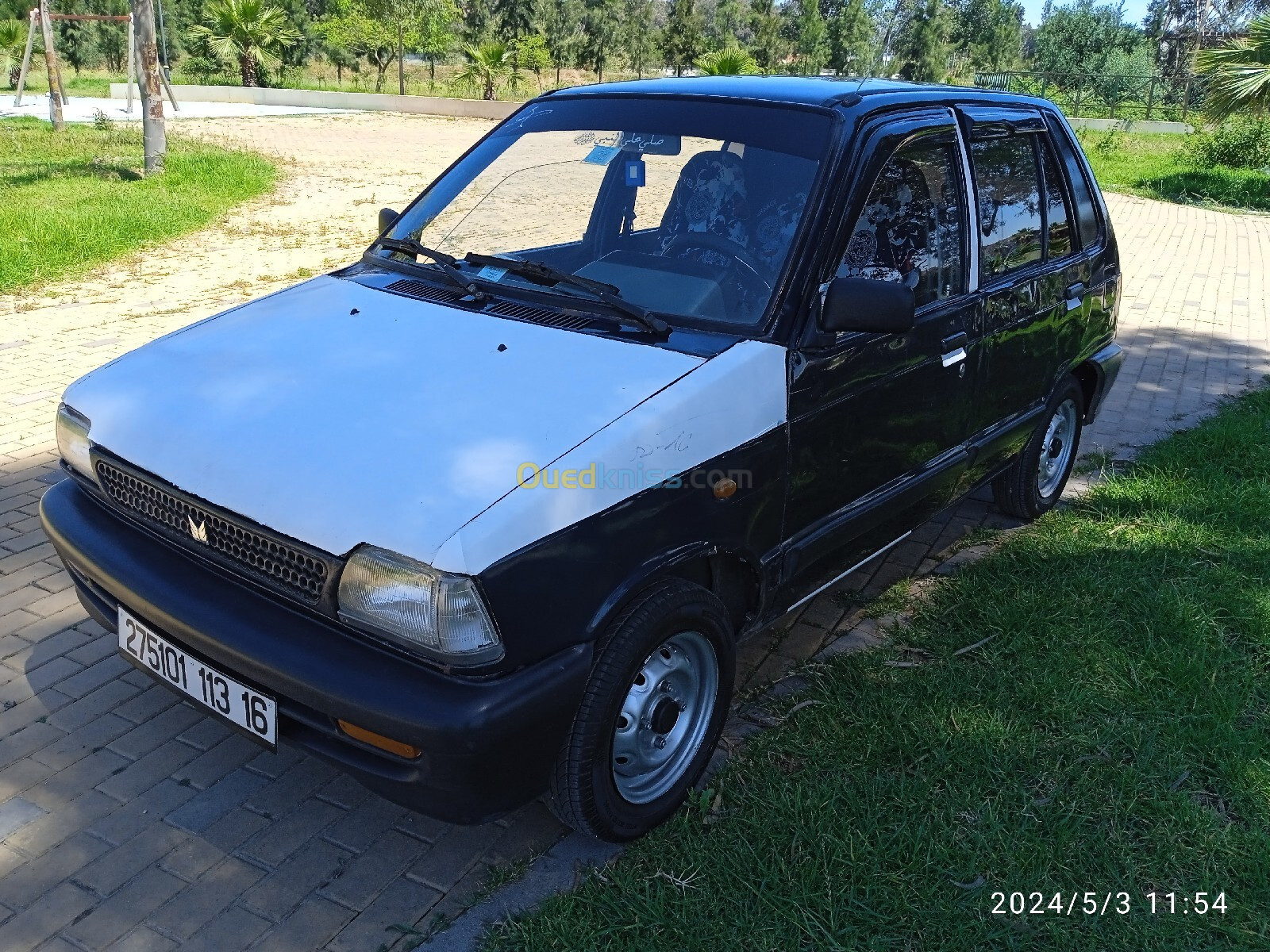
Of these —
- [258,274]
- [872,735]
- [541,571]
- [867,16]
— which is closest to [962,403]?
[872,735]

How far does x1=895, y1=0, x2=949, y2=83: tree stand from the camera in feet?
187

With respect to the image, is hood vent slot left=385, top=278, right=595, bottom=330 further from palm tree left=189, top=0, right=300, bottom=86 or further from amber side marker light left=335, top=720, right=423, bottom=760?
palm tree left=189, top=0, right=300, bottom=86

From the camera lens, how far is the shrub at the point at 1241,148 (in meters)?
19.2

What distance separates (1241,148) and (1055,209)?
1864 cm

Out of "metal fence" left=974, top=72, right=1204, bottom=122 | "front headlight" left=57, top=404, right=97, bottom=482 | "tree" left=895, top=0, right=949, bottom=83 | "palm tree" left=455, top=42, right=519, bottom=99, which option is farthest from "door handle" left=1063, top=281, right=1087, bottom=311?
"tree" left=895, top=0, right=949, bottom=83

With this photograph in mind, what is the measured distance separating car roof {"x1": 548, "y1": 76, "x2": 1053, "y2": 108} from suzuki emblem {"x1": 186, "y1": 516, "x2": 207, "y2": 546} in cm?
207

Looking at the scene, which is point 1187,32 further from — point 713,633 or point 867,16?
point 713,633

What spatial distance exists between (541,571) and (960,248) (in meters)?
2.19

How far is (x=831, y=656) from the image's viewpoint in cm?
373

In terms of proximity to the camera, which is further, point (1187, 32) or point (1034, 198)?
point (1187, 32)

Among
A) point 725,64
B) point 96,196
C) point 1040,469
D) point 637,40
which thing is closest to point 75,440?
point 1040,469

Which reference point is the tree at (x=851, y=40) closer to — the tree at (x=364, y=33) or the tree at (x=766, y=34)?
the tree at (x=766, y=34)

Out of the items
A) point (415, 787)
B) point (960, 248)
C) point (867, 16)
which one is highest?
point (867, 16)
